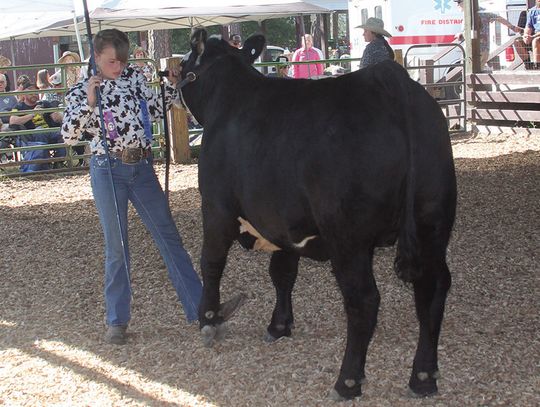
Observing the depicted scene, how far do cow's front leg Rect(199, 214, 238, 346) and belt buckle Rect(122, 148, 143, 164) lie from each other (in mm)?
580

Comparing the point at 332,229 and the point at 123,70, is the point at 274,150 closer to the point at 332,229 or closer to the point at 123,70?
the point at 332,229

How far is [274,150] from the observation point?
397 centimetres

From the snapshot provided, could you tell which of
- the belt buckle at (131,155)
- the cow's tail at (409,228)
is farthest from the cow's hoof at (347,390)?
the belt buckle at (131,155)

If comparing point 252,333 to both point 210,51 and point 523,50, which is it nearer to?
point 210,51

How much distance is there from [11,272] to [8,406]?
9.19 feet

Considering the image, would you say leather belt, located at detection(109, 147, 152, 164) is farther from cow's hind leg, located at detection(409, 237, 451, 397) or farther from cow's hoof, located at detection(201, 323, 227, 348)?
cow's hind leg, located at detection(409, 237, 451, 397)

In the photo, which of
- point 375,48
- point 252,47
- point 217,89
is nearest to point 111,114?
point 217,89

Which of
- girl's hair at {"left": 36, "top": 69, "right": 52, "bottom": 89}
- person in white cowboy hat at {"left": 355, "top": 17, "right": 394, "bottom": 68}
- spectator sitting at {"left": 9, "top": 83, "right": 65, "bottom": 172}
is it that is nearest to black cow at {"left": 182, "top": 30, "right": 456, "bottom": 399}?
person in white cowboy hat at {"left": 355, "top": 17, "right": 394, "bottom": 68}

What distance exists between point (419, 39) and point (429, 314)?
18.1m

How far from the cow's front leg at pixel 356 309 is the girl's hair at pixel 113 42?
Result: 177cm

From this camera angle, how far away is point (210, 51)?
476 cm

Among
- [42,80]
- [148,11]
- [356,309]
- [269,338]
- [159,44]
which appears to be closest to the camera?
[356,309]

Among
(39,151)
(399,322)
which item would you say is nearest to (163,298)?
(399,322)

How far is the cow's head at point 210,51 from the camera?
4.74 meters
